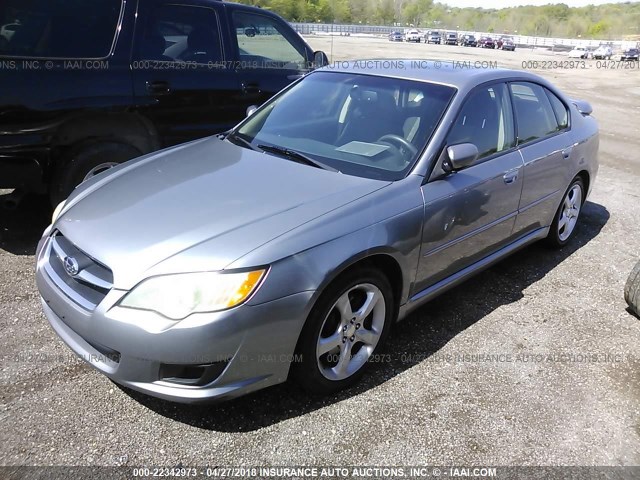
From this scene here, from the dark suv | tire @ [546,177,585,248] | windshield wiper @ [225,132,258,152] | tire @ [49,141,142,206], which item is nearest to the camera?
windshield wiper @ [225,132,258,152]

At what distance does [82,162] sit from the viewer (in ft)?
14.8

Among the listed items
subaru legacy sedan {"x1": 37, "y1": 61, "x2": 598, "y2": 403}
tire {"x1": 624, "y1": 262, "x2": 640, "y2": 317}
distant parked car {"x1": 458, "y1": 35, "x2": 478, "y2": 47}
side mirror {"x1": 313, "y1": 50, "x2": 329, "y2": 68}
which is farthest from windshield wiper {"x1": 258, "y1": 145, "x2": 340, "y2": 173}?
distant parked car {"x1": 458, "y1": 35, "x2": 478, "y2": 47}

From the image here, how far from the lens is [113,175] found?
3314 millimetres

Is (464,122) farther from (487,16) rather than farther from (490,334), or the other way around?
(487,16)

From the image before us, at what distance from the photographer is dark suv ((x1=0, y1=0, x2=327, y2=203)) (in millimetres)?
4145

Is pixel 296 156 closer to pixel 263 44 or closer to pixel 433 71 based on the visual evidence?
pixel 433 71

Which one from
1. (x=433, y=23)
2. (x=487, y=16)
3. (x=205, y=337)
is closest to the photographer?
(x=205, y=337)

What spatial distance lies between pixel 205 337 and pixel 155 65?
3.39 m

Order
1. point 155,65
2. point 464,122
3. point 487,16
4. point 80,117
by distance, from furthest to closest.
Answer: point 487,16, point 155,65, point 80,117, point 464,122

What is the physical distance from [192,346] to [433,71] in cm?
256

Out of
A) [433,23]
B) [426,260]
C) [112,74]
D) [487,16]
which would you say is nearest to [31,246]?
[112,74]

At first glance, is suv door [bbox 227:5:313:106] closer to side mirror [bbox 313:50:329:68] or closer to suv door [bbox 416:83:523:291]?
side mirror [bbox 313:50:329:68]

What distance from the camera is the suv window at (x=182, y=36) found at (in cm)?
482

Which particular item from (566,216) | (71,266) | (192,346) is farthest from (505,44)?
(192,346)
